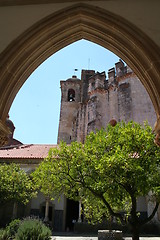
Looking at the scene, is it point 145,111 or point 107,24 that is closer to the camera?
point 107,24

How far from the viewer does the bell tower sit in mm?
23531

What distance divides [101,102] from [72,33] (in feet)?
55.4

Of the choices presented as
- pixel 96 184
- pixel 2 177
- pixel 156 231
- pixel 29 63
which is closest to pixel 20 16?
pixel 29 63

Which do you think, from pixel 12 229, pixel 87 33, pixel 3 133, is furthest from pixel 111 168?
pixel 12 229

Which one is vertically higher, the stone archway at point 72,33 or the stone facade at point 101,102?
the stone facade at point 101,102

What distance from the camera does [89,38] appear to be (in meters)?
3.78

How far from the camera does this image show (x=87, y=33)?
12.1ft

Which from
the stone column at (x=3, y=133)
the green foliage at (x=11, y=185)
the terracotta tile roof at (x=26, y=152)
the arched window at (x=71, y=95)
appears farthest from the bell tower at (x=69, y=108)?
the stone column at (x=3, y=133)

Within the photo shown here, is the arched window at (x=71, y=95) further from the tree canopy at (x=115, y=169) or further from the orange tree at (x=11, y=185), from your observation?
the tree canopy at (x=115, y=169)

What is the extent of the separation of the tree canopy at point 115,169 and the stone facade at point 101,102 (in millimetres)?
9889

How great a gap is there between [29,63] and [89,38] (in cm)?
112

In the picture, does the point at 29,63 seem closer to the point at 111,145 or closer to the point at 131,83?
the point at 111,145

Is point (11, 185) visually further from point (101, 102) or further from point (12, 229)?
point (101, 102)

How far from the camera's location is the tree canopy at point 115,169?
6.33 meters
